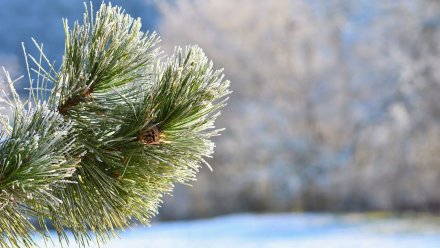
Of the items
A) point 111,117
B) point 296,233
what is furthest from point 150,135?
point 296,233

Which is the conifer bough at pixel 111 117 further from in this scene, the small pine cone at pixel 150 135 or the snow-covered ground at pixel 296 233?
the snow-covered ground at pixel 296 233

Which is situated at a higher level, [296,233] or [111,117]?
[296,233]

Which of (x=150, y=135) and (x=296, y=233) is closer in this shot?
(x=150, y=135)

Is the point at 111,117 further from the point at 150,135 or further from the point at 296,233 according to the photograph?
the point at 296,233

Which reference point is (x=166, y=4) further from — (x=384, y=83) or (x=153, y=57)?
(x=153, y=57)

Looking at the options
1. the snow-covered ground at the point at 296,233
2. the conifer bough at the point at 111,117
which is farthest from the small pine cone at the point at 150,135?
the snow-covered ground at the point at 296,233

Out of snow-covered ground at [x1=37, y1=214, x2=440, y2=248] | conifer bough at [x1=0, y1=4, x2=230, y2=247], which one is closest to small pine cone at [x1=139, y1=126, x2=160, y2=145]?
conifer bough at [x1=0, y1=4, x2=230, y2=247]
